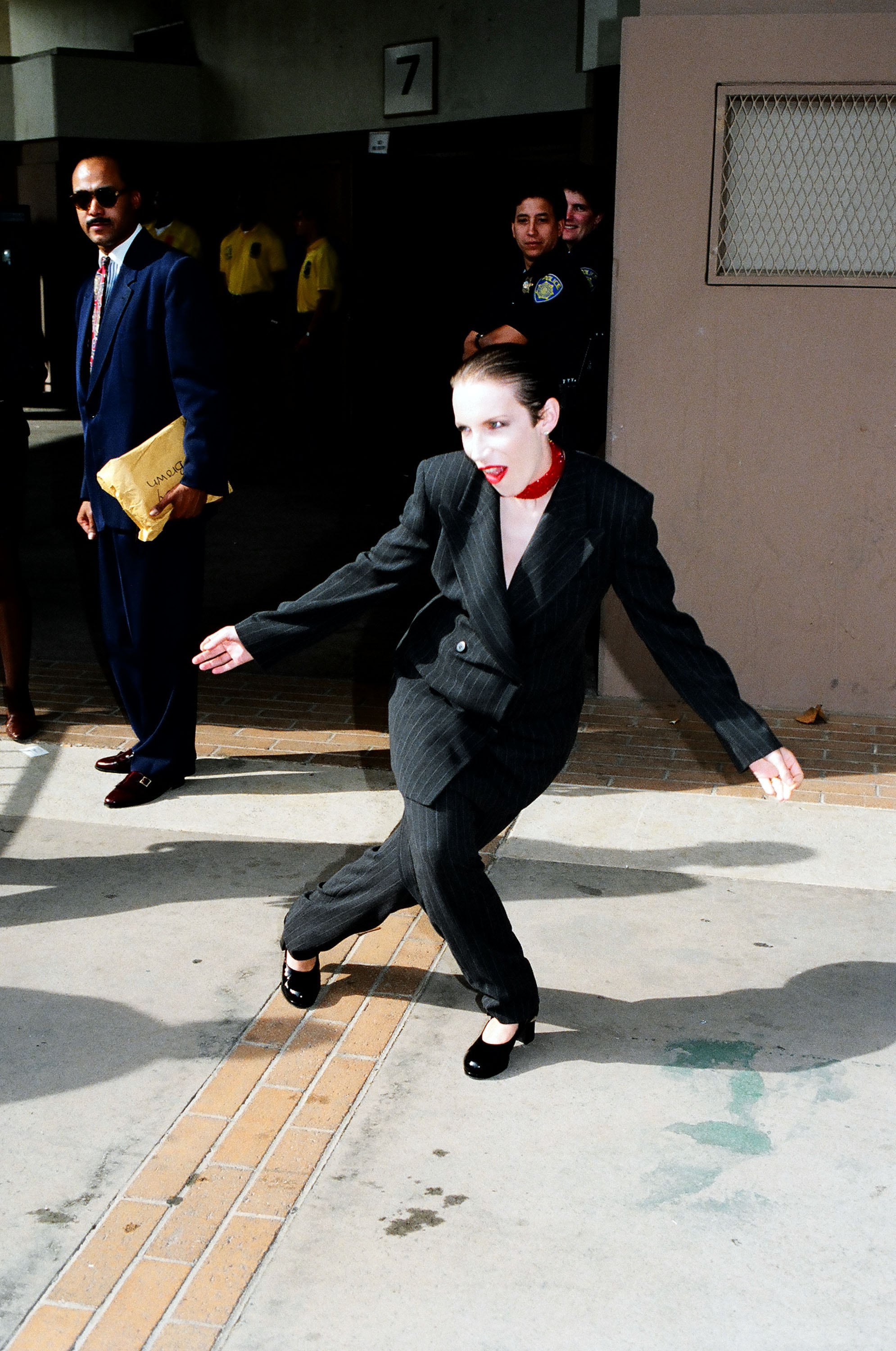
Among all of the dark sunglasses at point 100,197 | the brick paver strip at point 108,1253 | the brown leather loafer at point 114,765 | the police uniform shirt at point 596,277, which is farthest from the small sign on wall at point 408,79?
the brick paver strip at point 108,1253

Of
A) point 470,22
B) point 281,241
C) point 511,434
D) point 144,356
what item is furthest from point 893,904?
point 281,241

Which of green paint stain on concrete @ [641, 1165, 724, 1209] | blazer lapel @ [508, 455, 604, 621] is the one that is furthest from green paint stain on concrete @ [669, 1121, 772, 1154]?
blazer lapel @ [508, 455, 604, 621]

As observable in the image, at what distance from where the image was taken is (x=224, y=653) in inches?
134

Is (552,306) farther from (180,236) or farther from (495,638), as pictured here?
(180,236)

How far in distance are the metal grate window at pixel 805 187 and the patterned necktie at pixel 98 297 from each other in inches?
99.6

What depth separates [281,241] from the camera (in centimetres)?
1529

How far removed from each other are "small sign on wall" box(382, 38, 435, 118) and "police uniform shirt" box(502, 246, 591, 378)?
299 inches

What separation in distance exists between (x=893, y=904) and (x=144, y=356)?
3.06m

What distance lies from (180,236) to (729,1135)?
14.1 m

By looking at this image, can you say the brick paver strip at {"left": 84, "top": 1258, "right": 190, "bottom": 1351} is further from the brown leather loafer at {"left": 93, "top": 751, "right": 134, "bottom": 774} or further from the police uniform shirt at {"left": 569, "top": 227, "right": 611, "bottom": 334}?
the police uniform shirt at {"left": 569, "top": 227, "right": 611, "bottom": 334}

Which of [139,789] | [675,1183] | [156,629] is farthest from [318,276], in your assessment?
[675,1183]

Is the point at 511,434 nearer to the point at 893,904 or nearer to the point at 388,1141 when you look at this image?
the point at 388,1141

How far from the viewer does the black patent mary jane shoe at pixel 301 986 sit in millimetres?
3762

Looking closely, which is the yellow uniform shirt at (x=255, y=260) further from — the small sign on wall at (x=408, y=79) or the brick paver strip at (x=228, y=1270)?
the brick paver strip at (x=228, y=1270)
